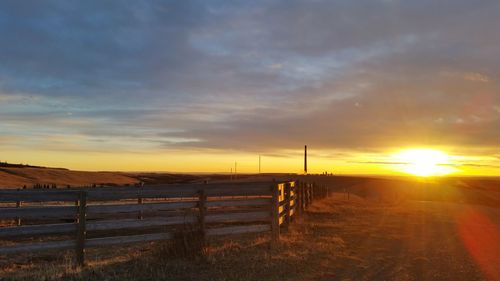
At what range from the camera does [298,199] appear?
69.2 ft

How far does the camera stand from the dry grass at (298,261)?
357 inches

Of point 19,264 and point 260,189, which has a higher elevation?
point 260,189

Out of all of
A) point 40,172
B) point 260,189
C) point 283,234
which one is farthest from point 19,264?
point 40,172

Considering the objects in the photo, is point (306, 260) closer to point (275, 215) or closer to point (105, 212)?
point (275, 215)

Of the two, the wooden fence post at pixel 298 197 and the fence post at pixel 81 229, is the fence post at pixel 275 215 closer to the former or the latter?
the fence post at pixel 81 229

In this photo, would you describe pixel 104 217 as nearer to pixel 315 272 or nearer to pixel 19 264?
pixel 19 264

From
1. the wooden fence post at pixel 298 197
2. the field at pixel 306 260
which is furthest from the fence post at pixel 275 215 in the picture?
the wooden fence post at pixel 298 197

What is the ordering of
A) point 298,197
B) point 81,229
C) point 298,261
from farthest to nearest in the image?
point 298,197 → point 298,261 → point 81,229

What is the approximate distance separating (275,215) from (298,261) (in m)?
2.61

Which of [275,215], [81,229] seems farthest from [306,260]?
[81,229]

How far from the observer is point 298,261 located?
1063cm

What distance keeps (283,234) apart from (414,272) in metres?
5.12

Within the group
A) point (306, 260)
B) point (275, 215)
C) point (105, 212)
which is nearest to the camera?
point (105, 212)

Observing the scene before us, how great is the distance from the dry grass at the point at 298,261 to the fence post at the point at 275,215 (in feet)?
0.92
